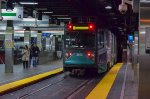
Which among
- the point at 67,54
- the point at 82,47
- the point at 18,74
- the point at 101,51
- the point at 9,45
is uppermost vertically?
the point at 9,45

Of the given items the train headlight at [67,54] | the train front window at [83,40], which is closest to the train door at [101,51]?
the train front window at [83,40]

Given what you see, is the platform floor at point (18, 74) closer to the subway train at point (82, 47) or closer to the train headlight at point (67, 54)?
the train headlight at point (67, 54)

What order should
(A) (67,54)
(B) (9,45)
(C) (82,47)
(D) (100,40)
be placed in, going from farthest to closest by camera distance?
(D) (100,40) → (B) (9,45) → (A) (67,54) → (C) (82,47)

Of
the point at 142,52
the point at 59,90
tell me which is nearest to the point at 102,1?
the point at 59,90

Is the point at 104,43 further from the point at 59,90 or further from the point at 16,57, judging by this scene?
the point at 16,57

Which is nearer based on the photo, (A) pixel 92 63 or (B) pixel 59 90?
(B) pixel 59 90

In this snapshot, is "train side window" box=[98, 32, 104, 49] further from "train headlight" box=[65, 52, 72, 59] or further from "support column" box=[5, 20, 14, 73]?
"support column" box=[5, 20, 14, 73]

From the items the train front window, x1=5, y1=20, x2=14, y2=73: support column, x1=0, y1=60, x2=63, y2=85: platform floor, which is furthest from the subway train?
x1=5, y1=20, x2=14, y2=73: support column

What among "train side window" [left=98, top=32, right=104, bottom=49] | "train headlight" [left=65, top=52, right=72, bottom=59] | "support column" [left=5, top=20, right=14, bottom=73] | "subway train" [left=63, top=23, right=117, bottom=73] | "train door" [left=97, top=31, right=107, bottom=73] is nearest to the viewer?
"subway train" [left=63, top=23, right=117, bottom=73]

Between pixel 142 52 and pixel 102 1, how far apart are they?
2215 centimetres

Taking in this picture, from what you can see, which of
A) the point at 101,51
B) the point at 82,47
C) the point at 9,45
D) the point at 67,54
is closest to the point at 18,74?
the point at 9,45

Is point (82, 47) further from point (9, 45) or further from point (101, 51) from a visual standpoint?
point (9, 45)

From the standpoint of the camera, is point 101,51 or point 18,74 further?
point 101,51

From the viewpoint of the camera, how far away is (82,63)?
25.0m
